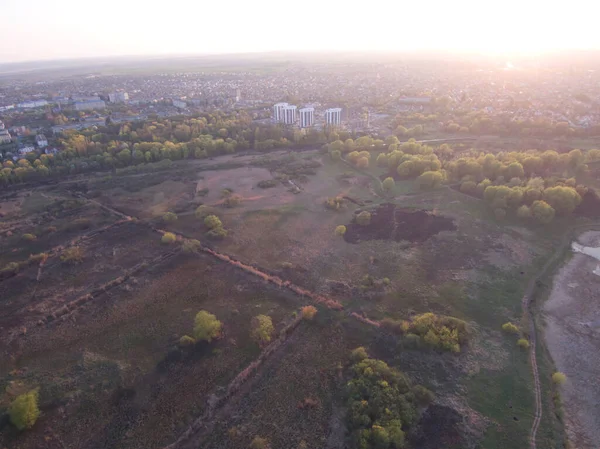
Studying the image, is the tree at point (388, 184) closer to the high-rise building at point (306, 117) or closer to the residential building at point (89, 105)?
the high-rise building at point (306, 117)

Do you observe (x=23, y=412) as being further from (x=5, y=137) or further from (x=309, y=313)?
(x=5, y=137)

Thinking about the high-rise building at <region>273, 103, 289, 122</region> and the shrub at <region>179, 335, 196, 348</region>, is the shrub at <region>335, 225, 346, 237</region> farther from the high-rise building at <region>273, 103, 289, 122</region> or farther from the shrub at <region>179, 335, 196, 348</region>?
the high-rise building at <region>273, 103, 289, 122</region>

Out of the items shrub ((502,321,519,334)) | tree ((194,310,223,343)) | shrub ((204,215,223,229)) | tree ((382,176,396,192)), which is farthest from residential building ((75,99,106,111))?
shrub ((502,321,519,334))

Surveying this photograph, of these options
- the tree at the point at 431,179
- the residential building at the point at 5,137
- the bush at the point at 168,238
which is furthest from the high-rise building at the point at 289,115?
the bush at the point at 168,238

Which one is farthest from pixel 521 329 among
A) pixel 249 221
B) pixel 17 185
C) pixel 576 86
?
pixel 576 86

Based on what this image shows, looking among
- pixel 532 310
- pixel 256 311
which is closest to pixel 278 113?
pixel 256 311

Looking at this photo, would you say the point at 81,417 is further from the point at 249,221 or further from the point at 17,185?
the point at 17,185

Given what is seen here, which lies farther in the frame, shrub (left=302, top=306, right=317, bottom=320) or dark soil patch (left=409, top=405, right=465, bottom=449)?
shrub (left=302, top=306, right=317, bottom=320)
